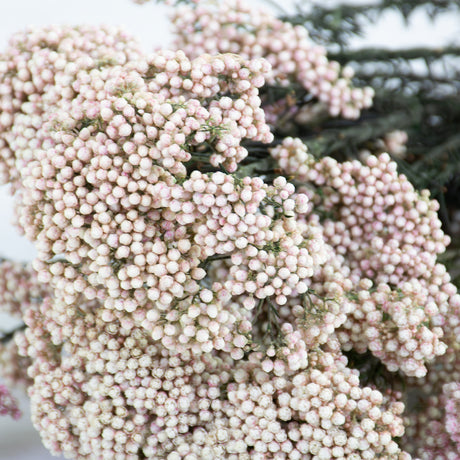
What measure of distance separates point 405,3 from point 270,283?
627 millimetres

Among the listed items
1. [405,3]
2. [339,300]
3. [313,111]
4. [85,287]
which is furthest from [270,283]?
[405,3]

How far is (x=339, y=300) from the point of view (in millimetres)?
611

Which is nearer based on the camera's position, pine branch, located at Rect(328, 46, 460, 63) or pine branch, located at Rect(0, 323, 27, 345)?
pine branch, located at Rect(0, 323, 27, 345)

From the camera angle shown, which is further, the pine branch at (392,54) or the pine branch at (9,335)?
the pine branch at (392,54)

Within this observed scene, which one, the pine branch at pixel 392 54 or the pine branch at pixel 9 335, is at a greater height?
the pine branch at pixel 392 54

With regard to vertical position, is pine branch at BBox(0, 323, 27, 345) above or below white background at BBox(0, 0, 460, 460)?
below

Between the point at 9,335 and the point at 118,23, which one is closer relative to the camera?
the point at 9,335

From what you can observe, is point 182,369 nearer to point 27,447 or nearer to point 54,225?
point 54,225

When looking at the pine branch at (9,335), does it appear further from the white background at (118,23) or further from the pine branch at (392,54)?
the pine branch at (392,54)

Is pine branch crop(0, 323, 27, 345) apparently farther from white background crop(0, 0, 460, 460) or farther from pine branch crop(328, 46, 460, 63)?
pine branch crop(328, 46, 460, 63)

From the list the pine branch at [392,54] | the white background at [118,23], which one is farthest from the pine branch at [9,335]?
the pine branch at [392,54]

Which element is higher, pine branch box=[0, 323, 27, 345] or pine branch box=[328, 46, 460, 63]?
pine branch box=[328, 46, 460, 63]

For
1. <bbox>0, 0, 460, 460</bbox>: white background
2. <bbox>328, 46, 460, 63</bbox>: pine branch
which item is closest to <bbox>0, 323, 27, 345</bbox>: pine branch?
<bbox>0, 0, 460, 460</bbox>: white background

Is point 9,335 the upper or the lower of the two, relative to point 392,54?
lower
